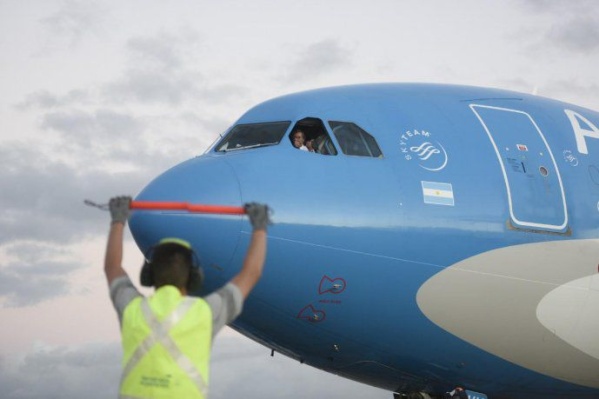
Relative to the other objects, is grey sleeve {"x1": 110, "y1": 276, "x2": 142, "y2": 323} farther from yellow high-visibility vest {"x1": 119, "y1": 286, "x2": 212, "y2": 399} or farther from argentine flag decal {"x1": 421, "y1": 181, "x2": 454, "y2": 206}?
argentine flag decal {"x1": 421, "y1": 181, "x2": 454, "y2": 206}

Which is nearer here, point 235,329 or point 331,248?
point 331,248

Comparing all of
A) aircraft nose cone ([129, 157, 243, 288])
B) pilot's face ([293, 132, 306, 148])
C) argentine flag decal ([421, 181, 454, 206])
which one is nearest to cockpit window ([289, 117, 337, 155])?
pilot's face ([293, 132, 306, 148])

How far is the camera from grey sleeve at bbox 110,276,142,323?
405cm

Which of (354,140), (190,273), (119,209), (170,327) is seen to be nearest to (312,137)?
(354,140)

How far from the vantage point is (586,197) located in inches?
402

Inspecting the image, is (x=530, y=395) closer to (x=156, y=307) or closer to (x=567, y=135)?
(x=567, y=135)

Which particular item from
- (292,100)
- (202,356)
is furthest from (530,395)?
(202,356)

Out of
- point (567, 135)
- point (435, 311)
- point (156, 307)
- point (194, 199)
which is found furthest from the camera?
point (567, 135)

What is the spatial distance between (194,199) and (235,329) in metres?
1.91

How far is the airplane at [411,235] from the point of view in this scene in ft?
27.4

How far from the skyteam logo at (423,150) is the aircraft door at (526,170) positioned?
2.65ft

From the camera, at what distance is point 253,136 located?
9719 millimetres

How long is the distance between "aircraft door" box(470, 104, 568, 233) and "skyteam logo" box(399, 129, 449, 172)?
2.65 ft

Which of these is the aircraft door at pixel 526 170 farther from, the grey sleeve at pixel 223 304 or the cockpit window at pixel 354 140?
the grey sleeve at pixel 223 304
